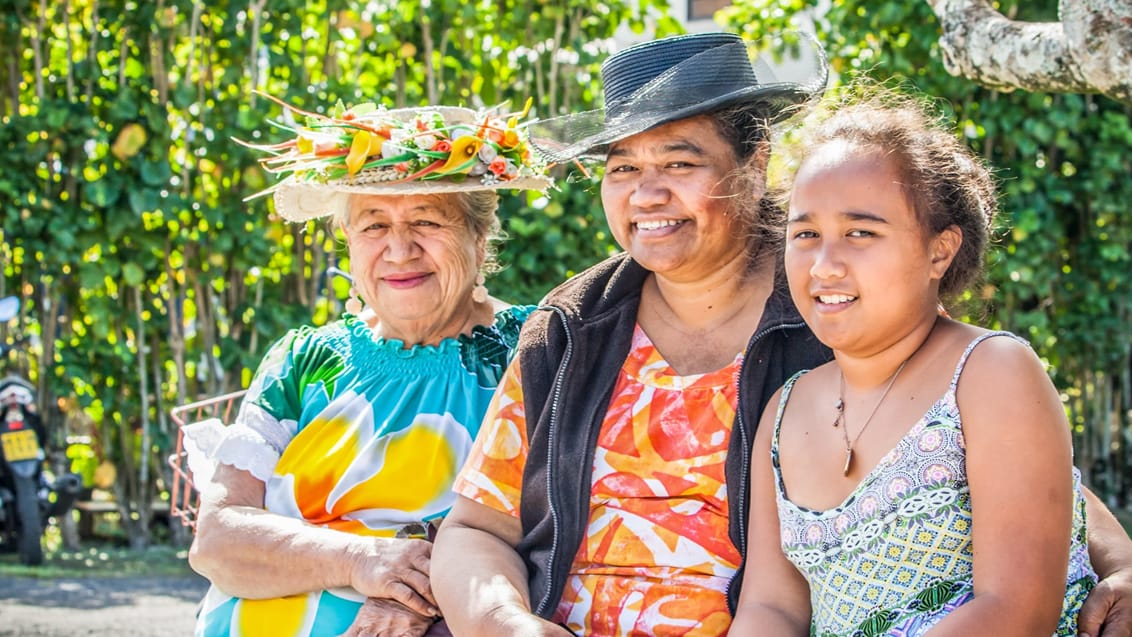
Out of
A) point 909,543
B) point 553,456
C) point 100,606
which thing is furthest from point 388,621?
point 100,606

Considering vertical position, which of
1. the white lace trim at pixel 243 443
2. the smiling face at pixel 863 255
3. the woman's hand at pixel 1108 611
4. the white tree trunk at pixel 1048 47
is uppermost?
the white tree trunk at pixel 1048 47

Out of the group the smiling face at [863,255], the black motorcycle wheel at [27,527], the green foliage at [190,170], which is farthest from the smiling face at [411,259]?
→ the black motorcycle wheel at [27,527]

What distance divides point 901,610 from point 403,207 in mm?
1686

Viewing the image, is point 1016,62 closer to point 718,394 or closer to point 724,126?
point 724,126

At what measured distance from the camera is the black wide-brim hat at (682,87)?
2.73m

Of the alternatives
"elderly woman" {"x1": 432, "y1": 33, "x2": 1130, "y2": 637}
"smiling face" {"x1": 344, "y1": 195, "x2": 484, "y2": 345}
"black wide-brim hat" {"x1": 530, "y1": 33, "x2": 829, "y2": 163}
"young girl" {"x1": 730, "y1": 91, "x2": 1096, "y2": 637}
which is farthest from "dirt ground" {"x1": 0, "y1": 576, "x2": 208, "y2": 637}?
"young girl" {"x1": 730, "y1": 91, "x2": 1096, "y2": 637}

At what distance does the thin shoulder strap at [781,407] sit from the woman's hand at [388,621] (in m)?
0.90

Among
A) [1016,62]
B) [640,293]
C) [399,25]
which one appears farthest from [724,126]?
[399,25]

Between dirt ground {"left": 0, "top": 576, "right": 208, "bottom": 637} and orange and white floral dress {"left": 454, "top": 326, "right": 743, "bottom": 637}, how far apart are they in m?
2.85

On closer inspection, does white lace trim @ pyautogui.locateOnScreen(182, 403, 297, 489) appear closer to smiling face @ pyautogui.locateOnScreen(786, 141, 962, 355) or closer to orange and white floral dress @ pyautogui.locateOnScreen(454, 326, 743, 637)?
orange and white floral dress @ pyautogui.locateOnScreen(454, 326, 743, 637)

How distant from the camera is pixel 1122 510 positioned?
6.84m

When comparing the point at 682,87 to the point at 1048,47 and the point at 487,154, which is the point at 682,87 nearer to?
the point at 487,154

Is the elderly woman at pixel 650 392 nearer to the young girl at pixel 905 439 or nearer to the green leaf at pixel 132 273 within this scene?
the young girl at pixel 905 439

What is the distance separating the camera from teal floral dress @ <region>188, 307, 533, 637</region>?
308 cm
